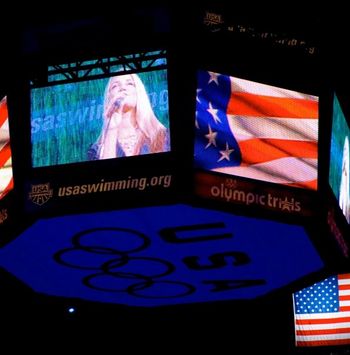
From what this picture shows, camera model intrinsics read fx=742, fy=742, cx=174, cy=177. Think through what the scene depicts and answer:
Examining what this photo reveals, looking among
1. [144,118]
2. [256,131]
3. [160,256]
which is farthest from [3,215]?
[256,131]

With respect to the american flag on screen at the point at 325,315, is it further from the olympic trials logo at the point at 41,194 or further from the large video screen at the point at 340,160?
the olympic trials logo at the point at 41,194

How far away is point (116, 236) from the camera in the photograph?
1081cm

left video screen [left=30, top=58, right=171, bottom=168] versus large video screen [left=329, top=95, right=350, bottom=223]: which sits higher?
left video screen [left=30, top=58, right=171, bottom=168]

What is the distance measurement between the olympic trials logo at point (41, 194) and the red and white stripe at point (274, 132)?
7.78ft

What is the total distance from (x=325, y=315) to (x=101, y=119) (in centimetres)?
772

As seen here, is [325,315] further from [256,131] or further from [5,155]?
[5,155]

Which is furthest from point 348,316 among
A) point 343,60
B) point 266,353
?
point 343,60

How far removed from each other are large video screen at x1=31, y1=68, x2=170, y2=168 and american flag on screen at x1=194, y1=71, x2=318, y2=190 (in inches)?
22.0

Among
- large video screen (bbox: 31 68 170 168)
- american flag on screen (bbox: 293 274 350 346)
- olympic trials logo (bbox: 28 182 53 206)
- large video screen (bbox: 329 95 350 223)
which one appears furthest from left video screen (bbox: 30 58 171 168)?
american flag on screen (bbox: 293 274 350 346)

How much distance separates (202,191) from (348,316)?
275 inches

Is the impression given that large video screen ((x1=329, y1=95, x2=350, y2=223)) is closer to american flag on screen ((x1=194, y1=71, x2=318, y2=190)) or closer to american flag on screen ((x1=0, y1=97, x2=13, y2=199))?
american flag on screen ((x1=194, y1=71, x2=318, y2=190))

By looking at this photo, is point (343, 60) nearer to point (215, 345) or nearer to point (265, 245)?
point (265, 245)

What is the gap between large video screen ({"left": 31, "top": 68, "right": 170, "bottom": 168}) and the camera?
31.9 feet

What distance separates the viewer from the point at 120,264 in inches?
471
